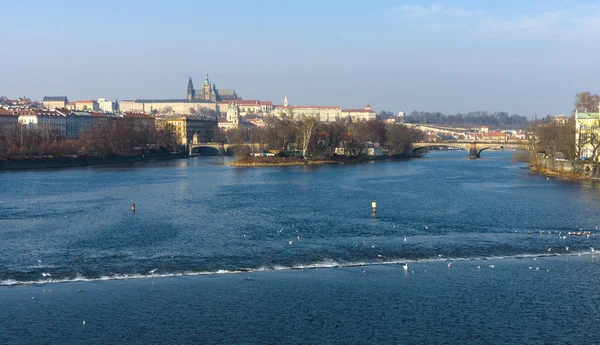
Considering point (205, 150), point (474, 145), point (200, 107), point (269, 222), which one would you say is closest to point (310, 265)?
point (269, 222)

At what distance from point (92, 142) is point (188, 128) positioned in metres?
35.0

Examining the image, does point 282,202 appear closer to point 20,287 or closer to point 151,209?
point 151,209

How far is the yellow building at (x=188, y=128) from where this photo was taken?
88425 millimetres

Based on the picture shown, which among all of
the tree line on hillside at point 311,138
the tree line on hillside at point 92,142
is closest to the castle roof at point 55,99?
the tree line on hillside at point 92,142

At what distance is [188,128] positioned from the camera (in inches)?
3602

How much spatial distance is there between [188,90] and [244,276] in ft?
575

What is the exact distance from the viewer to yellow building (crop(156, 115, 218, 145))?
88.4 m

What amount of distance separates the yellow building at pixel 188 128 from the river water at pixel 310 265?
58860 mm

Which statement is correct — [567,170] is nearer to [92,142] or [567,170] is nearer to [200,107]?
[92,142]

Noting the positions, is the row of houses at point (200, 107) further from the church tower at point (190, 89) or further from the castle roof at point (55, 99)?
the church tower at point (190, 89)

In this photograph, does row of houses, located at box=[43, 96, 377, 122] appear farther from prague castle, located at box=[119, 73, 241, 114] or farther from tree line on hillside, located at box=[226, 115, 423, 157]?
tree line on hillside, located at box=[226, 115, 423, 157]

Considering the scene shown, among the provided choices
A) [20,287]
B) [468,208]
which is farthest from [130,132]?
[20,287]

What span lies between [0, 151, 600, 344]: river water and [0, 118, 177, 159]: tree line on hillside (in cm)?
2119

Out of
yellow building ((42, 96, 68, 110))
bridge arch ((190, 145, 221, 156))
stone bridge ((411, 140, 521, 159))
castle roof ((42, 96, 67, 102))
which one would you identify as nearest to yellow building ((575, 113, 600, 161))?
stone bridge ((411, 140, 521, 159))
